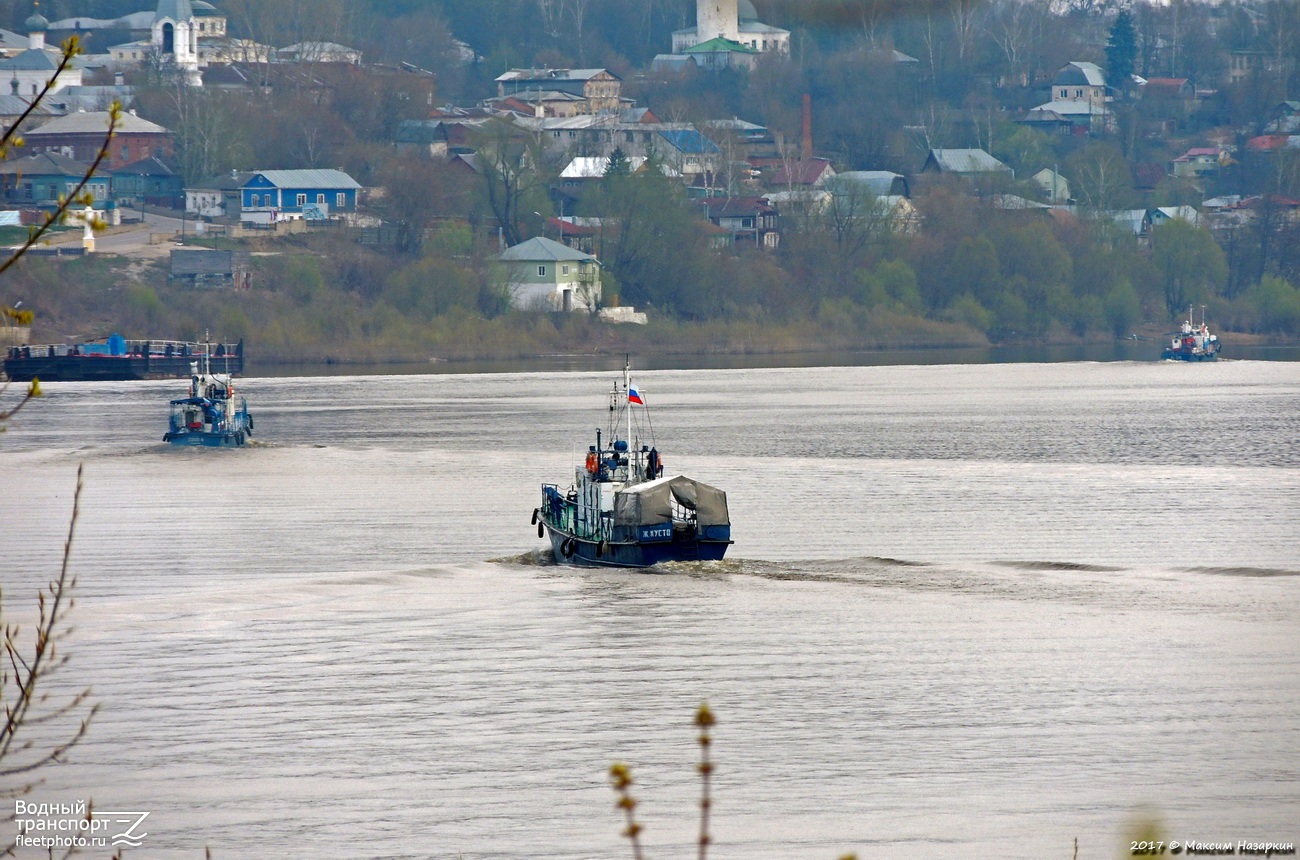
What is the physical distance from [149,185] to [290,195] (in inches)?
521

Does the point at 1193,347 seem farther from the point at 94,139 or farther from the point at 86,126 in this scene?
the point at 86,126

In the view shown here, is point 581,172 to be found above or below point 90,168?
above

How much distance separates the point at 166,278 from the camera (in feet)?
402

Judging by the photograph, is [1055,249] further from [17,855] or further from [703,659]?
[17,855]

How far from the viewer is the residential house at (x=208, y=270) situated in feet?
403

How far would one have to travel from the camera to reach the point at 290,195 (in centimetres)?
14150

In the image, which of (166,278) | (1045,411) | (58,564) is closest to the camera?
(58,564)

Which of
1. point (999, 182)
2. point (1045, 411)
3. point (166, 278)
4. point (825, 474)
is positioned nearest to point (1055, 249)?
point (999, 182)

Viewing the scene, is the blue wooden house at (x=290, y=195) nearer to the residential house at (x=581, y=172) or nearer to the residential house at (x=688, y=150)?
the residential house at (x=581, y=172)

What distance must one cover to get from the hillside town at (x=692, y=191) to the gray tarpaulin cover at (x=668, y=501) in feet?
198

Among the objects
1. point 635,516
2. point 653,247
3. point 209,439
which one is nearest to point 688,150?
point 653,247

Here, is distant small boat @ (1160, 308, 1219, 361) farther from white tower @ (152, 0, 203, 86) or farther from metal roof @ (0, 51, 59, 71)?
metal roof @ (0, 51, 59, 71)

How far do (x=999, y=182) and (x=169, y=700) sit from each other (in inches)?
5281

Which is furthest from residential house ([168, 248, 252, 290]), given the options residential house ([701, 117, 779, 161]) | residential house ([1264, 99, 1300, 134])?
residential house ([1264, 99, 1300, 134])
